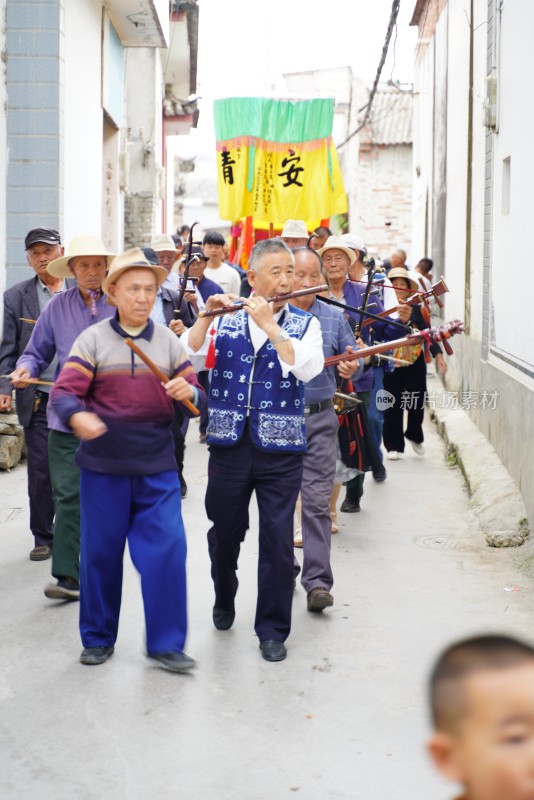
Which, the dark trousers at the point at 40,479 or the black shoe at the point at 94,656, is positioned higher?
the dark trousers at the point at 40,479

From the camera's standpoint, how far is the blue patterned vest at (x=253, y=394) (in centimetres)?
520

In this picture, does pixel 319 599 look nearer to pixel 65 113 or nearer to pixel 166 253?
pixel 166 253

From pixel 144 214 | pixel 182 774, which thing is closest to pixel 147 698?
pixel 182 774

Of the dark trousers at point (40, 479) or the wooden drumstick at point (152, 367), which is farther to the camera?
the dark trousers at point (40, 479)

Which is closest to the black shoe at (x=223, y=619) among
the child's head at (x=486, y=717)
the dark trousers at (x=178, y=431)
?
the dark trousers at (x=178, y=431)

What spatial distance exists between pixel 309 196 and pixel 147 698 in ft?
36.5

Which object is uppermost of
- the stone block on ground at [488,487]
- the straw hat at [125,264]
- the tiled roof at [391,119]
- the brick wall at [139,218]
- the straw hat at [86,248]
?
the tiled roof at [391,119]

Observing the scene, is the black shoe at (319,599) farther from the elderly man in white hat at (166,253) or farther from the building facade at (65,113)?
the building facade at (65,113)

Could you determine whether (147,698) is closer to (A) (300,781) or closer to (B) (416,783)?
(A) (300,781)

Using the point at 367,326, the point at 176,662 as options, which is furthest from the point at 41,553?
Answer: the point at 367,326

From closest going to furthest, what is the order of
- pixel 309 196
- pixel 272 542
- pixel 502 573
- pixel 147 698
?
pixel 147 698, pixel 272 542, pixel 502 573, pixel 309 196

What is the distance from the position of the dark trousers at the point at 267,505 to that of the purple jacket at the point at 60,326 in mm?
1039

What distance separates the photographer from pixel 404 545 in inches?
299

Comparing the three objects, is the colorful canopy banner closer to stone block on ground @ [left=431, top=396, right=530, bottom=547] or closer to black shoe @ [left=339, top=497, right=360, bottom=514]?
stone block on ground @ [left=431, top=396, right=530, bottom=547]
